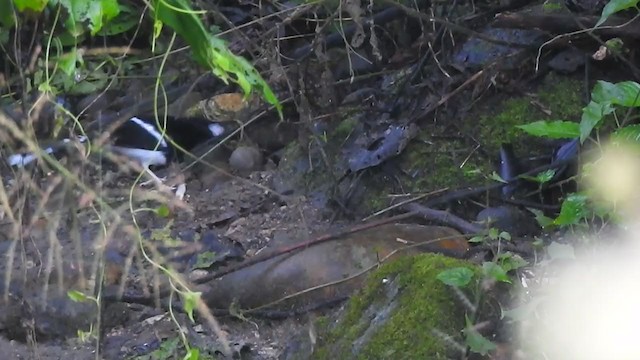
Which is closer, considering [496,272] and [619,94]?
[496,272]

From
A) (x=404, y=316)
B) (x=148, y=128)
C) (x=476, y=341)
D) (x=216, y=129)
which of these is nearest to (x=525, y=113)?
(x=404, y=316)

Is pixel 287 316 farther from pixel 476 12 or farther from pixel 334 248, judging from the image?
pixel 476 12

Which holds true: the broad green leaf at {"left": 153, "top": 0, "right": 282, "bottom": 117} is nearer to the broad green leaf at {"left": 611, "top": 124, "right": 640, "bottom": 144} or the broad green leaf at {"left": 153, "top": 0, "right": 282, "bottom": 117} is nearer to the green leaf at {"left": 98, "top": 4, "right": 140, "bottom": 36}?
the broad green leaf at {"left": 611, "top": 124, "right": 640, "bottom": 144}

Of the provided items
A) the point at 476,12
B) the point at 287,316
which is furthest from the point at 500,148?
the point at 287,316

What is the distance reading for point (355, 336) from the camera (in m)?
2.01

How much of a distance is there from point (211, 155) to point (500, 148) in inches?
60.3

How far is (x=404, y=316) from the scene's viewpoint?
1.91 m

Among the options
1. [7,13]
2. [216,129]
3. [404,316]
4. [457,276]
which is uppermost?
[7,13]

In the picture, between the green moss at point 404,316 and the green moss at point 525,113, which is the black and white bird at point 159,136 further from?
Answer: the green moss at point 404,316

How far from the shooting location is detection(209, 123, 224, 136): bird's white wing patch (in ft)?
13.8

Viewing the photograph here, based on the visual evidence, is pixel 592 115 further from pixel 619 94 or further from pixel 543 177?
pixel 543 177

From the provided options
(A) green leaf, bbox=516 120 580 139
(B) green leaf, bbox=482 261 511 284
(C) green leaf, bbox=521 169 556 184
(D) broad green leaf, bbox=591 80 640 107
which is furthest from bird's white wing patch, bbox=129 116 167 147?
(B) green leaf, bbox=482 261 511 284

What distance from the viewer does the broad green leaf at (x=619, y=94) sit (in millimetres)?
2109

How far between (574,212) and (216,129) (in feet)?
8.36
